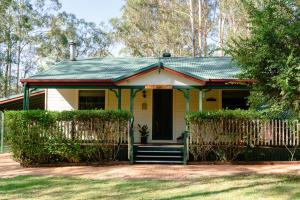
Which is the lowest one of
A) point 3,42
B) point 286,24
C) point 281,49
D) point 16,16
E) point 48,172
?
point 48,172

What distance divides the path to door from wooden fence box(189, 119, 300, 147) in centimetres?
82

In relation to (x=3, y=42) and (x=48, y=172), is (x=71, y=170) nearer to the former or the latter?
(x=48, y=172)

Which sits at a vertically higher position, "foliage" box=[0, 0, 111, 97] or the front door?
"foliage" box=[0, 0, 111, 97]

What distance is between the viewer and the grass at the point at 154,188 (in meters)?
7.94

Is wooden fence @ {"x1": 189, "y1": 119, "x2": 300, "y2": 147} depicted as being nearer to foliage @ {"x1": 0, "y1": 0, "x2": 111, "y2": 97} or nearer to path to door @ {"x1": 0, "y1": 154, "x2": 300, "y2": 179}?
path to door @ {"x1": 0, "y1": 154, "x2": 300, "y2": 179}

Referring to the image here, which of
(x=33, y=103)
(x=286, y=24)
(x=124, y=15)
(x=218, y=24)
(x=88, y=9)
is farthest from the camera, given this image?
(x=124, y=15)

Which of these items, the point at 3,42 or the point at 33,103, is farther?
the point at 3,42

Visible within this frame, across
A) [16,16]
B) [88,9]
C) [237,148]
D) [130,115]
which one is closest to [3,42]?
[16,16]

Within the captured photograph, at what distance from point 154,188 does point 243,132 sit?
4974 millimetres

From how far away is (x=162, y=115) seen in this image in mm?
15930

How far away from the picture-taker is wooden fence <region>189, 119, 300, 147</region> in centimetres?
1267

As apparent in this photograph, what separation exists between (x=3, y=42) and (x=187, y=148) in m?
27.8

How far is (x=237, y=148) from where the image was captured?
41.7ft

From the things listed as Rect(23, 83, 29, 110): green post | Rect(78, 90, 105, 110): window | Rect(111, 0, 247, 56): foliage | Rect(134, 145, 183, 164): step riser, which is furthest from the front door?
Rect(111, 0, 247, 56): foliage
